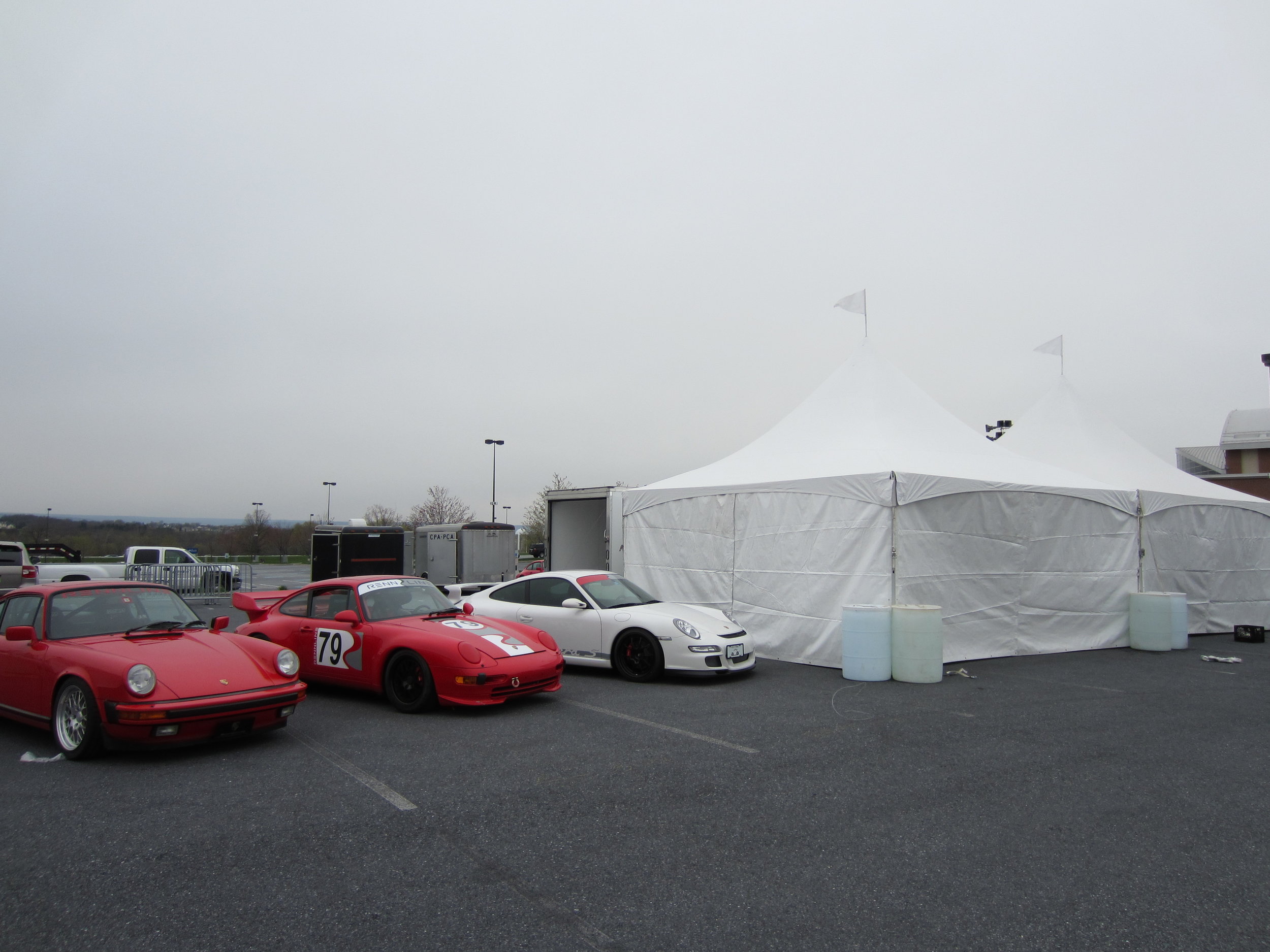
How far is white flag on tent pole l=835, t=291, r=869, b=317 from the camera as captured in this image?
14898 millimetres

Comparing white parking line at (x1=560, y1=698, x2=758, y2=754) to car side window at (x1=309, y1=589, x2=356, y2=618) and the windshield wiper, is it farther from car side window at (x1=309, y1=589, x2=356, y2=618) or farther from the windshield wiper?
the windshield wiper

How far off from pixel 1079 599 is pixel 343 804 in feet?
37.3

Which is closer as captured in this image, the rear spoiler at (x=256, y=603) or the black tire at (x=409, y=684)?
the black tire at (x=409, y=684)

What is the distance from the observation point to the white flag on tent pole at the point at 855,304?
48.9ft

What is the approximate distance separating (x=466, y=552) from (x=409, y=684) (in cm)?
1368

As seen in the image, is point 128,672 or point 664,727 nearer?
point 128,672

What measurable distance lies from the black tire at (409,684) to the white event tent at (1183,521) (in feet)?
38.9

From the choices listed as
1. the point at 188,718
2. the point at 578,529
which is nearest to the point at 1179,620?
the point at 578,529

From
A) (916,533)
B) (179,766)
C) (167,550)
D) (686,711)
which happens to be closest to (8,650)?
(179,766)

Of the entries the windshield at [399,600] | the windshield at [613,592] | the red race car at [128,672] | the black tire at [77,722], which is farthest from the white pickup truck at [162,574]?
the black tire at [77,722]

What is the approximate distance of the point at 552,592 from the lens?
10.1 meters

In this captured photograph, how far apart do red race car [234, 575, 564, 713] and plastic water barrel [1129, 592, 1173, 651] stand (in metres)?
9.74

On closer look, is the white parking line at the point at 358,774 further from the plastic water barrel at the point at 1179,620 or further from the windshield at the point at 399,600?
the plastic water barrel at the point at 1179,620

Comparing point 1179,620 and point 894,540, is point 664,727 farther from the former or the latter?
point 1179,620
